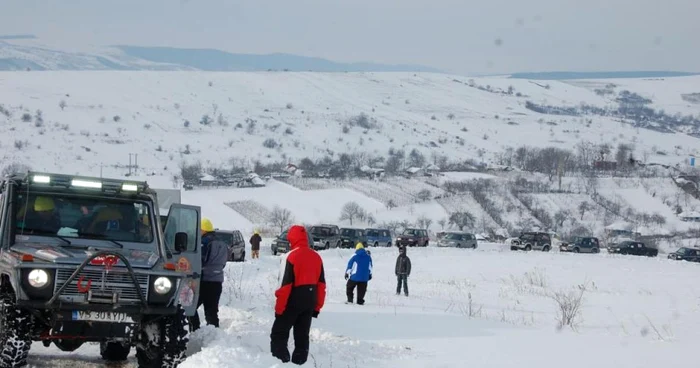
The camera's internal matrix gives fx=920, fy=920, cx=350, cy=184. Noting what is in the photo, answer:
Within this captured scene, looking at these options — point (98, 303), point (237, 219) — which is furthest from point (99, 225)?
point (237, 219)

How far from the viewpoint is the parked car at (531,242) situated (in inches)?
2574

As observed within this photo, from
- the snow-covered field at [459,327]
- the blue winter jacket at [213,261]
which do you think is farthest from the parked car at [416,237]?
the blue winter jacket at [213,261]

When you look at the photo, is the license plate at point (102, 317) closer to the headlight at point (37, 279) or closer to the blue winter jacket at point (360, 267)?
the headlight at point (37, 279)

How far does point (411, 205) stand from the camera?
9612cm

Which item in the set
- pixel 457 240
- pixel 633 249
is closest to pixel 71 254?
pixel 457 240

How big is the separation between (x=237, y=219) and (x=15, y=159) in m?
31.5

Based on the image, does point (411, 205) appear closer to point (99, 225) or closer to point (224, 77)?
point (99, 225)

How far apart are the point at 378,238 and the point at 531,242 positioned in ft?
37.0

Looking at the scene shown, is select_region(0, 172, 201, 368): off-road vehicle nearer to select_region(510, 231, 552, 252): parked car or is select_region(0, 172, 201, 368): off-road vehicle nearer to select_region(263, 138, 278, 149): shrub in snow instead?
select_region(510, 231, 552, 252): parked car

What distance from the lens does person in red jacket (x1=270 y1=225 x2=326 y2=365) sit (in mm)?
10594

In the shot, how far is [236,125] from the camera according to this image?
475 ft

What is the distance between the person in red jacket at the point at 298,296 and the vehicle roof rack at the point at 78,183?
2.40 metres

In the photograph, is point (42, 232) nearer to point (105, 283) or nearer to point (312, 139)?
point (105, 283)

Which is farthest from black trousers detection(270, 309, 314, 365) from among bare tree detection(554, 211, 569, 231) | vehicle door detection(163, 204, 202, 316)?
bare tree detection(554, 211, 569, 231)
